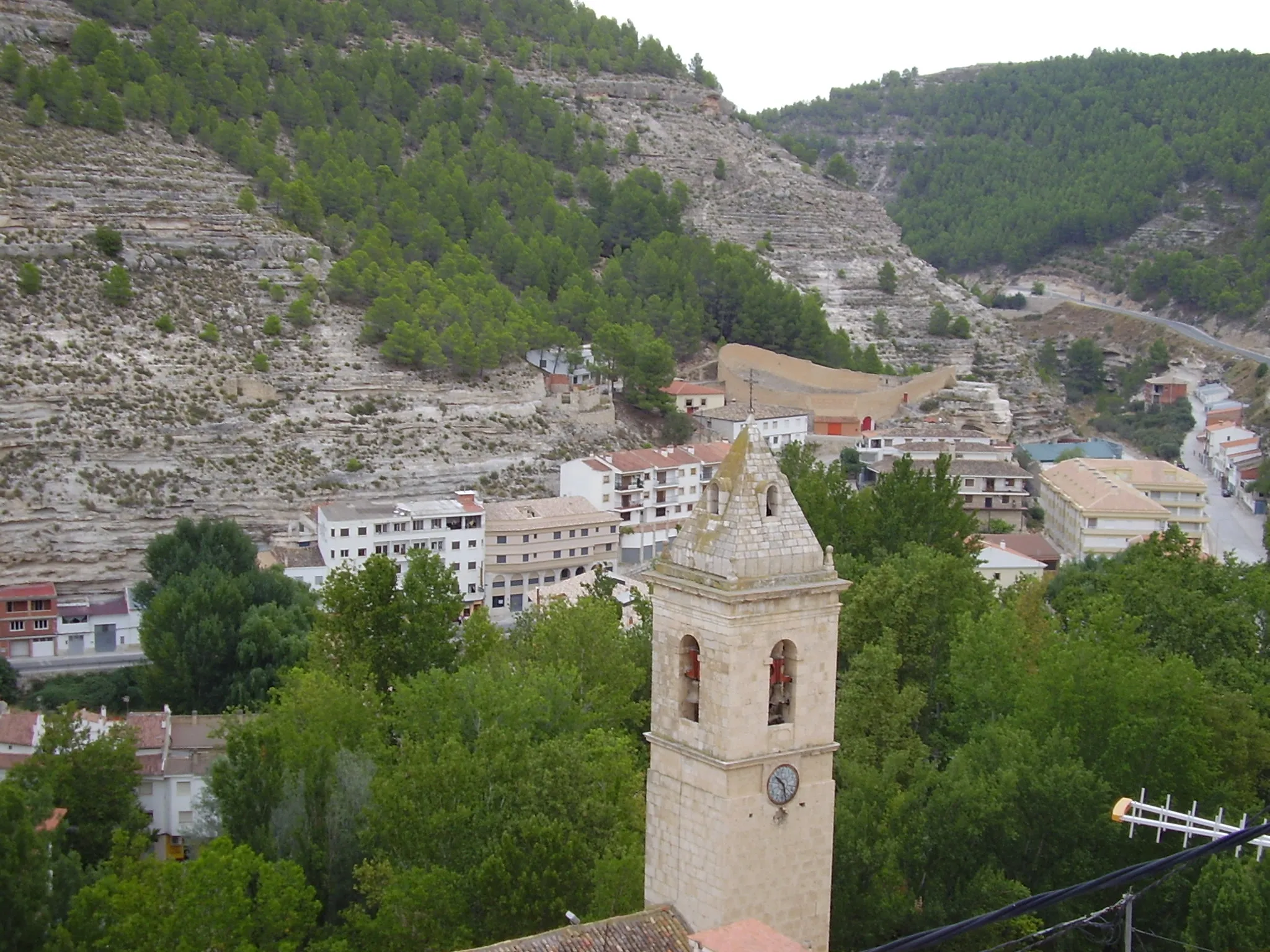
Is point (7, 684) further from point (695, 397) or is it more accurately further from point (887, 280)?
point (887, 280)

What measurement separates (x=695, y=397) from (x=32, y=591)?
107 ft

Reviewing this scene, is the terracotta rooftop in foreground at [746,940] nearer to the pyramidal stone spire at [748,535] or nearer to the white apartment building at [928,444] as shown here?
the pyramidal stone spire at [748,535]

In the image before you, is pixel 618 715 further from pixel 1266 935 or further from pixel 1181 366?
pixel 1181 366

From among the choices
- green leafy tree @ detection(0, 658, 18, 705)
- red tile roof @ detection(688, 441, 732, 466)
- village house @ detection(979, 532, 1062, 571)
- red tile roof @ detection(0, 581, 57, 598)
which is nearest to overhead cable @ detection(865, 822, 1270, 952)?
green leafy tree @ detection(0, 658, 18, 705)

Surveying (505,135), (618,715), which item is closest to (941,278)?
(505,135)

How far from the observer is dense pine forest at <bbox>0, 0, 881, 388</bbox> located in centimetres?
7256

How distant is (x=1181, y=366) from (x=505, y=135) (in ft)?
144

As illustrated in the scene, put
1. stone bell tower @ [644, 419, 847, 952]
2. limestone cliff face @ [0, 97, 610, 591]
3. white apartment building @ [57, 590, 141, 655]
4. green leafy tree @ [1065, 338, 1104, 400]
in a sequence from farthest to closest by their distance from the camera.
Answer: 1. green leafy tree @ [1065, 338, 1104, 400]
2. limestone cliff face @ [0, 97, 610, 591]
3. white apartment building @ [57, 590, 141, 655]
4. stone bell tower @ [644, 419, 847, 952]

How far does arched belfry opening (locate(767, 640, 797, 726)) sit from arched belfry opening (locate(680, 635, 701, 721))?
80cm

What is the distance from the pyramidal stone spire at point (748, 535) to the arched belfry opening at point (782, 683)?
0.80 m

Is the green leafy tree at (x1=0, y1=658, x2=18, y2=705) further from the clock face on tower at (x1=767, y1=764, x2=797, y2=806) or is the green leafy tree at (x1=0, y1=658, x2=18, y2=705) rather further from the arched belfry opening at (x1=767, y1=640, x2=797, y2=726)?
the clock face on tower at (x1=767, y1=764, x2=797, y2=806)

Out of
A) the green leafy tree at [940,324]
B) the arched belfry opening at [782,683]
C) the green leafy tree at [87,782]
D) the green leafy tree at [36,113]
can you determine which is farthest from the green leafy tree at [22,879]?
the green leafy tree at [940,324]

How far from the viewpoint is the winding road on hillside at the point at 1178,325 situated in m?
107

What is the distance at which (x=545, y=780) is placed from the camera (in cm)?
2606
